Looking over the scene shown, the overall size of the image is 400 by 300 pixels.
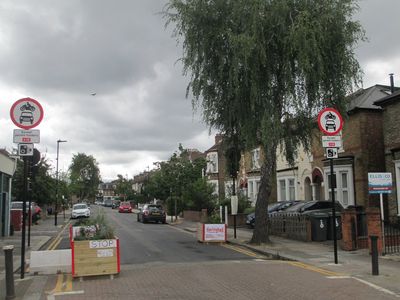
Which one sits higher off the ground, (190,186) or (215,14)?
(215,14)

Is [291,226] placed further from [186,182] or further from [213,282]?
[186,182]

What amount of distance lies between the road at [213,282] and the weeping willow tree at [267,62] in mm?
5879

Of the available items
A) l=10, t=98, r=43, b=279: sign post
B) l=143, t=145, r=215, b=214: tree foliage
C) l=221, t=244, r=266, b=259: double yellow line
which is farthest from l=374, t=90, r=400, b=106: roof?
l=143, t=145, r=215, b=214: tree foliage

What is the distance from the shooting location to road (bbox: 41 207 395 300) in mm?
9047

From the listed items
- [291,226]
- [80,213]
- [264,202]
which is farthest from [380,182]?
[80,213]

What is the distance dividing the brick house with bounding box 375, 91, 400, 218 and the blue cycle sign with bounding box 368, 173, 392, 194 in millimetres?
9054

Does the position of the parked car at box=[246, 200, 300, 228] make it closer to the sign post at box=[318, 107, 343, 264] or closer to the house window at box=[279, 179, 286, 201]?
the house window at box=[279, 179, 286, 201]

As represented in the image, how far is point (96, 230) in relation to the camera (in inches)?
456

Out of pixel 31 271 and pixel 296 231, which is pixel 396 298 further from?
pixel 296 231

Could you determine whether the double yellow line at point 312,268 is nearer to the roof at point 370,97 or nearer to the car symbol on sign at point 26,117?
the car symbol on sign at point 26,117

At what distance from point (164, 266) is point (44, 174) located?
37132 millimetres

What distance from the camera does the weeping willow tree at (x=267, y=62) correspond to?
664 inches

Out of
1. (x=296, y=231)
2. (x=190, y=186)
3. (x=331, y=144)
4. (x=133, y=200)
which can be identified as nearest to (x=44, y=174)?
(x=190, y=186)

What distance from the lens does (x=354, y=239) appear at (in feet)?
54.4
